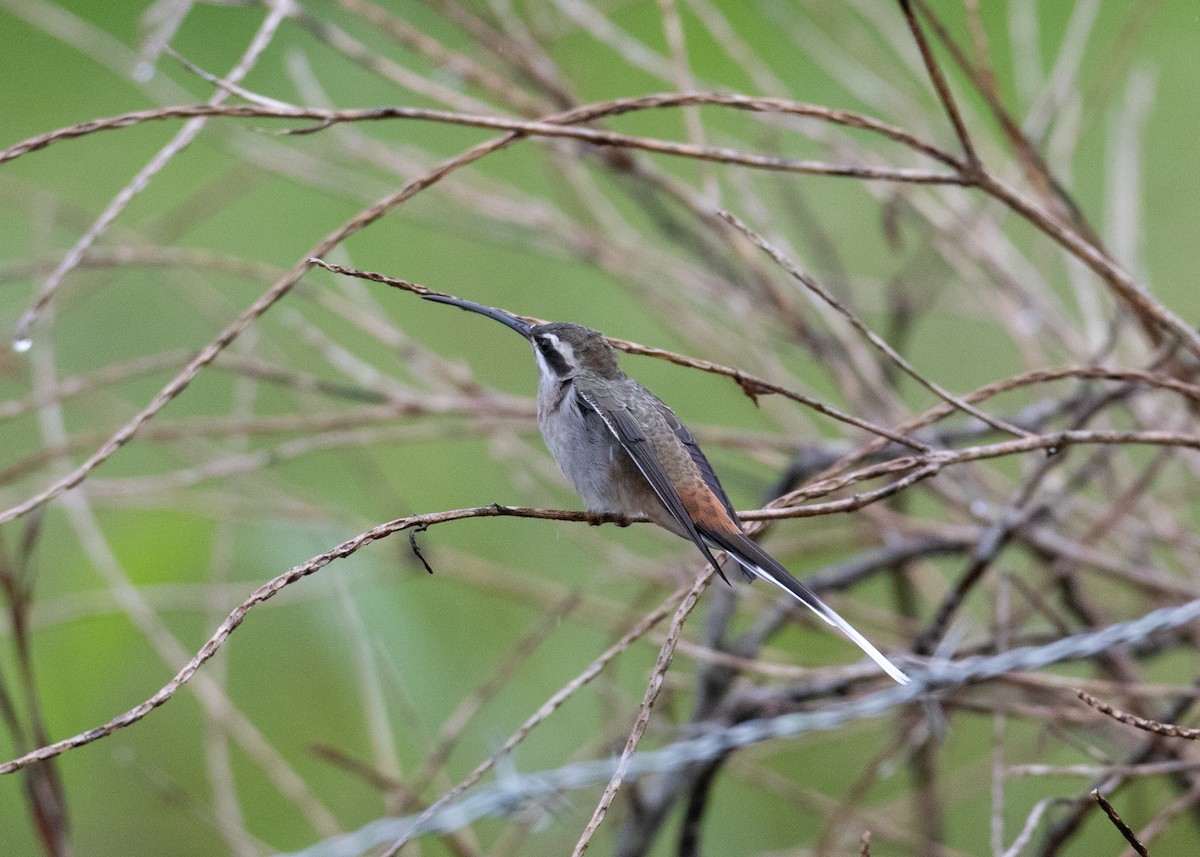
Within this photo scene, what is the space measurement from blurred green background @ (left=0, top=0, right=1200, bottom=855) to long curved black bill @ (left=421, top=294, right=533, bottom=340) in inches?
14.0

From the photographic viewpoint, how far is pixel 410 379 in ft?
11.9

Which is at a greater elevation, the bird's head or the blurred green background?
the blurred green background

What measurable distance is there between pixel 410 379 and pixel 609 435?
94.7 inches

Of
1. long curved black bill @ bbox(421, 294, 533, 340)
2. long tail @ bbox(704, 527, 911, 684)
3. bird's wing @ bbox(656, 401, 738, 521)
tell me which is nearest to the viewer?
long curved black bill @ bbox(421, 294, 533, 340)

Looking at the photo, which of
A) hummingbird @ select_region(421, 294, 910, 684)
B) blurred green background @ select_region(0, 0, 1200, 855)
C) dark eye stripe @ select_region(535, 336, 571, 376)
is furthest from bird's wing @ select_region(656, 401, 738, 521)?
blurred green background @ select_region(0, 0, 1200, 855)

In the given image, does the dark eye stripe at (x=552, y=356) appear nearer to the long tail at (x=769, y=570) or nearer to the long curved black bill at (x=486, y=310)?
the long curved black bill at (x=486, y=310)

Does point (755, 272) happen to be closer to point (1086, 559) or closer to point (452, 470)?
point (1086, 559)

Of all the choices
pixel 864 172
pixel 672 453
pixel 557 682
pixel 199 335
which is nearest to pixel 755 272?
pixel 672 453

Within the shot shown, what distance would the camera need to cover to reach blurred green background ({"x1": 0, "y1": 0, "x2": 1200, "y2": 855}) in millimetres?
1985

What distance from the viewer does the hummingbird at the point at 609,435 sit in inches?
49.3

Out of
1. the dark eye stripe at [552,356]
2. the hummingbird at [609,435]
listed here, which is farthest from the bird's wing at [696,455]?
the dark eye stripe at [552,356]

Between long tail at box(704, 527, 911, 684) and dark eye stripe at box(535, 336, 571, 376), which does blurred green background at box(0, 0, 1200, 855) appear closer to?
dark eye stripe at box(535, 336, 571, 376)

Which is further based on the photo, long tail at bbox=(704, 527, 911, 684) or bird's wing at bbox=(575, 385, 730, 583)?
bird's wing at bbox=(575, 385, 730, 583)

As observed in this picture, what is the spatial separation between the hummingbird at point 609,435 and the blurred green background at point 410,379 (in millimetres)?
360
